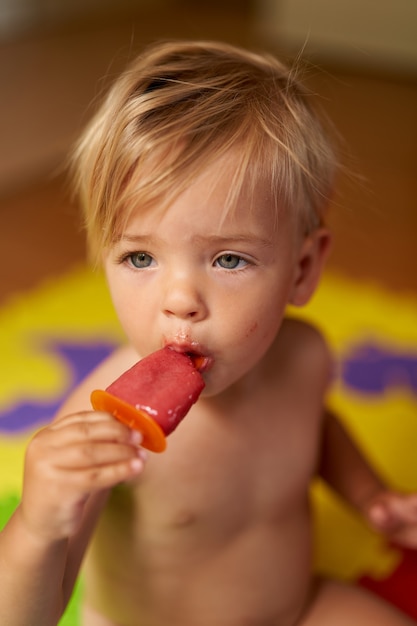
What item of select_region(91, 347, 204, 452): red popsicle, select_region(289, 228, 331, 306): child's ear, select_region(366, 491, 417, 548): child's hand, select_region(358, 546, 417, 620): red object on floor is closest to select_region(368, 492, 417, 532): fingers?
select_region(366, 491, 417, 548): child's hand

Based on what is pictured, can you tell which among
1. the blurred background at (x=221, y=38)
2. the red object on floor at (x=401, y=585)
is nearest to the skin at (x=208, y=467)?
the red object on floor at (x=401, y=585)

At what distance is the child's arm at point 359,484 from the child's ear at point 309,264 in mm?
234

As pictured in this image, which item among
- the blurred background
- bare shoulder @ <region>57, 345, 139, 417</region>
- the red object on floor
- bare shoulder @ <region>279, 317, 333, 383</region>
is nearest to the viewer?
bare shoulder @ <region>57, 345, 139, 417</region>

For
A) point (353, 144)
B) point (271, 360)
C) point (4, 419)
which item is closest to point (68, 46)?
point (353, 144)

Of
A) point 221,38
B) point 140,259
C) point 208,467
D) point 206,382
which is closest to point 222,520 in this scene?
point 208,467

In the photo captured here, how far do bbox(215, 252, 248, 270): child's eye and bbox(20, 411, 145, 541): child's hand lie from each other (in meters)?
0.18

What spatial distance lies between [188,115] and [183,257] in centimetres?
12

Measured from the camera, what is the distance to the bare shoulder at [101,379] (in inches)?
33.1

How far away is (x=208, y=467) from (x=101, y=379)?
0.13 m

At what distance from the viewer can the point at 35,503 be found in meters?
0.66

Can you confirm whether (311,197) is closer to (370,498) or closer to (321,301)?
(370,498)

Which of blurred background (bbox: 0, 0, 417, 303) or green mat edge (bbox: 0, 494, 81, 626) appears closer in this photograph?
green mat edge (bbox: 0, 494, 81, 626)

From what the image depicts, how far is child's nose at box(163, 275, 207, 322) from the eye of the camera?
2.35 ft

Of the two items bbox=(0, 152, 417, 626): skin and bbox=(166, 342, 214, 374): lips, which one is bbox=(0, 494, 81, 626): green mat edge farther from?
bbox=(166, 342, 214, 374): lips
